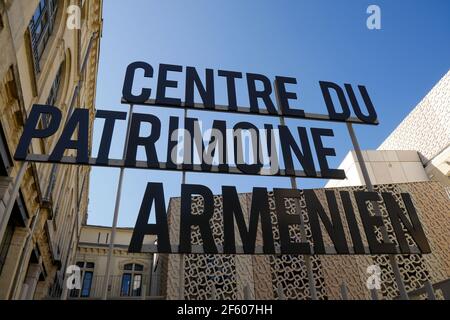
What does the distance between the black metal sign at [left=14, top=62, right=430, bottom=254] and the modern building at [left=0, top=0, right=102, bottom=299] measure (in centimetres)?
105

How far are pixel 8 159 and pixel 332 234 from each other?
282 inches

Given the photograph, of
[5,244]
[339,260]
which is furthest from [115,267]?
[5,244]

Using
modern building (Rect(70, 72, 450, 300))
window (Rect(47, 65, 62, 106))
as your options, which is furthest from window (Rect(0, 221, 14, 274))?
modern building (Rect(70, 72, 450, 300))

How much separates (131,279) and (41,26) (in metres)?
22.6

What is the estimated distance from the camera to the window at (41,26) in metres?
9.31

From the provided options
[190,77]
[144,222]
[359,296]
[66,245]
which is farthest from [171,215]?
[144,222]

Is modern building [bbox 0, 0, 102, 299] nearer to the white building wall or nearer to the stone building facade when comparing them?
the stone building facade

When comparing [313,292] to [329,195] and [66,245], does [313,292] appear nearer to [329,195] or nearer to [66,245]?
[329,195]

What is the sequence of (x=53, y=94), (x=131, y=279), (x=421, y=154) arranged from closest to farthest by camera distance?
(x=53, y=94) → (x=421, y=154) → (x=131, y=279)

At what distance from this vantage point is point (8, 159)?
7.79 meters

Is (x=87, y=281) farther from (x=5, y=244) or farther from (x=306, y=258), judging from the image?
(x=306, y=258)

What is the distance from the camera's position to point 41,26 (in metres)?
10.0

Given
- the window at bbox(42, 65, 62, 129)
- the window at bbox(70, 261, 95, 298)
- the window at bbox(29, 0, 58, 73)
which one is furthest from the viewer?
the window at bbox(70, 261, 95, 298)

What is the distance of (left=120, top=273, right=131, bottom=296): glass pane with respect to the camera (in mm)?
27011
